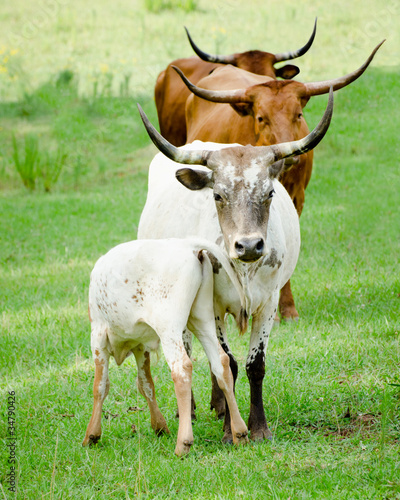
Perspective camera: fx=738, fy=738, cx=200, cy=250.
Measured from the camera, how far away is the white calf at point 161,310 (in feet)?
12.6

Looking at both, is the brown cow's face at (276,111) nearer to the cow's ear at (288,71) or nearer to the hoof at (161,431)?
the cow's ear at (288,71)

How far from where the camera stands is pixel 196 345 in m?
6.25

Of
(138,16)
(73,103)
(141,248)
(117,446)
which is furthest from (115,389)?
(138,16)

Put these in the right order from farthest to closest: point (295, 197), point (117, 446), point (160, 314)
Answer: point (295, 197) → point (117, 446) → point (160, 314)

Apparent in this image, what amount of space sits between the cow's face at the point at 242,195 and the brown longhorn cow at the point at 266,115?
1640 mm

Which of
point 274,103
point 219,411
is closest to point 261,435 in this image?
point 219,411

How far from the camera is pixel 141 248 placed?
407 centimetres

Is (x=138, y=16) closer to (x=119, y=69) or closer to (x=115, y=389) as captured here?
(x=119, y=69)

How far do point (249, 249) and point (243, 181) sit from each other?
0.44 m

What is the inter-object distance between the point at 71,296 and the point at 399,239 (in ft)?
13.6

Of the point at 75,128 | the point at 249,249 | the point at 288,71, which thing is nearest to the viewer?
the point at 249,249

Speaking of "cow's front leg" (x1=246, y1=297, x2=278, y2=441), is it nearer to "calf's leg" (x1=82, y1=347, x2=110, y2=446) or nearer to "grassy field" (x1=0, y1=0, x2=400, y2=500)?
"grassy field" (x1=0, y1=0, x2=400, y2=500)

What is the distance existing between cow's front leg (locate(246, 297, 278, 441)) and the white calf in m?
0.23

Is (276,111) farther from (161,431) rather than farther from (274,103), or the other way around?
(161,431)
